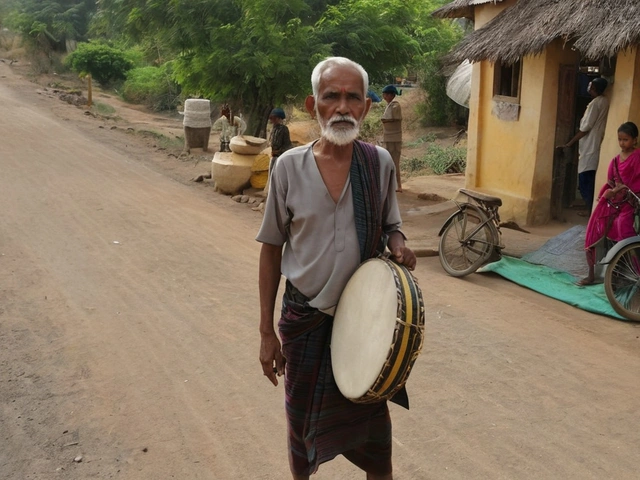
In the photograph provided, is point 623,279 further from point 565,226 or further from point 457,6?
point 457,6

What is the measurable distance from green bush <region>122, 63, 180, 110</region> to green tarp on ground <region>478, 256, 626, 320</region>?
24137mm

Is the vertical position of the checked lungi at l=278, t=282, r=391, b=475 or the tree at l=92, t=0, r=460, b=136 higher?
the tree at l=92, t=0, r=460, b=136

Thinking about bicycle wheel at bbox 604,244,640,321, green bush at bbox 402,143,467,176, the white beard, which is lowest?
green bush at bbox 402,143,467,176

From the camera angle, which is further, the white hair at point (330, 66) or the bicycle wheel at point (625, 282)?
the bicycle wheel at point (625, 282)

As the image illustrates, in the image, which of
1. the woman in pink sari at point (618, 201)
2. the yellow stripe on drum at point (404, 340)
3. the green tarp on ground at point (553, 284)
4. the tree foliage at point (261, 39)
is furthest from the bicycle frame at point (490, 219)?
the tree foliage at point (261, 39)

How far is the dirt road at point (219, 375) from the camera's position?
12.3ft

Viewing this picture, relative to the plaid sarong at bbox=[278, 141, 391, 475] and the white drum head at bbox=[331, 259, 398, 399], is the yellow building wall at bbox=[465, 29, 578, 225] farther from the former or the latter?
the white drum head at bbox=[331, 259, 398, 399]

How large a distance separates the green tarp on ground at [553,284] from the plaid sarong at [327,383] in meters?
4.05

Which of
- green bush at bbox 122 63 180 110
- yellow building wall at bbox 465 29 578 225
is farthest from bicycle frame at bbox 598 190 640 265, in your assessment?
green bush at bbox 122 63 180 110

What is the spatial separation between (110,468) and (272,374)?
4.36 feet

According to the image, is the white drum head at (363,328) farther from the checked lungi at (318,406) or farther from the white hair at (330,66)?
the white hair at (330,66)

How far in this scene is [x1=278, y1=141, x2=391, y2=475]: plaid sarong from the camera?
2709 mm

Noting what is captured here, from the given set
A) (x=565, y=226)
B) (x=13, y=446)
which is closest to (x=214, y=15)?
(x=565, y=226)

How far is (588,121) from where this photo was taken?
826cm
